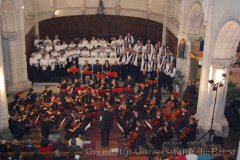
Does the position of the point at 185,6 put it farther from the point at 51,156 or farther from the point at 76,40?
the point at 51,156

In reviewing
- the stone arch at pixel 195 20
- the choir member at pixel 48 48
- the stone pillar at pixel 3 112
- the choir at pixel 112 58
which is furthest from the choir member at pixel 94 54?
the stone pillar at pixel 3 112

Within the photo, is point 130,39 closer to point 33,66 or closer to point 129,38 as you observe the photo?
point 129,38

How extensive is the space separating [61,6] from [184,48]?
9600mm

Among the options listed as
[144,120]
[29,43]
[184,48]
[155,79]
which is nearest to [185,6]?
[184,48]

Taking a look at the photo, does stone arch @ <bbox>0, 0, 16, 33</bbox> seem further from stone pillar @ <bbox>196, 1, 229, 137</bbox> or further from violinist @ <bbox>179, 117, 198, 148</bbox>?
violinist @ <bbox>179, 117, 198, 148</bbox>

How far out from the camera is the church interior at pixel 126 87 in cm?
1509

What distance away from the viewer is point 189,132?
1529 cm

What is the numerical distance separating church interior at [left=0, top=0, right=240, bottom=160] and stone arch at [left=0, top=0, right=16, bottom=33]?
0.16 ft

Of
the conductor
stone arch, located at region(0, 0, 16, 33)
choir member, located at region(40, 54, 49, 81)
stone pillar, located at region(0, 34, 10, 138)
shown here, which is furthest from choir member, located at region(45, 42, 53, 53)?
the conductor

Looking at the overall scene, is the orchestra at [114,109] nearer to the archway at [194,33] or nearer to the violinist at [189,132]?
the violinist at [189,132]

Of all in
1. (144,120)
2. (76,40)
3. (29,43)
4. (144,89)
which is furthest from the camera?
(76,40)

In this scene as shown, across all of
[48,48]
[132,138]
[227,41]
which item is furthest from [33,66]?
[227,41]

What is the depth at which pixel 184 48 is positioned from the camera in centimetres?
1981

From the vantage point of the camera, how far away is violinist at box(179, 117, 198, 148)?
15227mm
